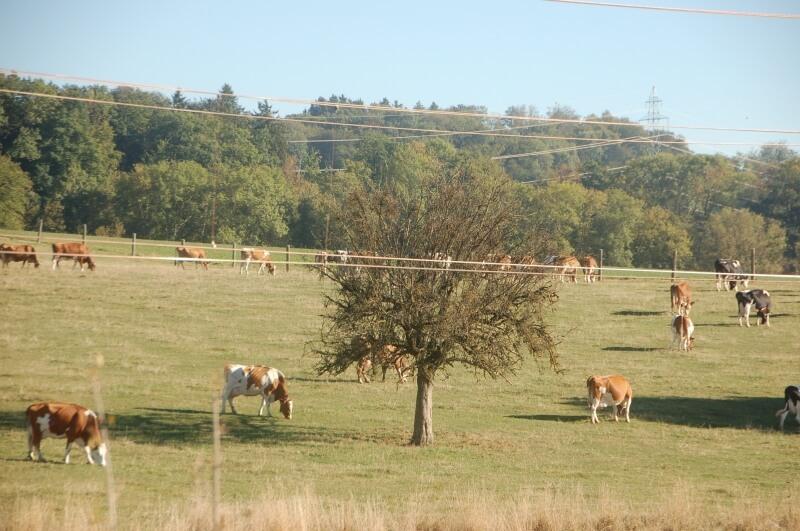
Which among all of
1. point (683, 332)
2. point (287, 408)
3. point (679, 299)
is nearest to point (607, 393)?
point (287, 408)

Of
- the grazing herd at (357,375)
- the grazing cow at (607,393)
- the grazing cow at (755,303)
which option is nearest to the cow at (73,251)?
the grazing herd at (357,375)

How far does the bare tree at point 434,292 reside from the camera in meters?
22.5

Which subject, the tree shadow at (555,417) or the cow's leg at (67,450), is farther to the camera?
the tree shadow at (555,417)

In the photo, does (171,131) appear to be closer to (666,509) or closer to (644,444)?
(644,444)

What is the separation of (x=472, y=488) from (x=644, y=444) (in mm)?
7032

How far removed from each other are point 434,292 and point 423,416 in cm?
301

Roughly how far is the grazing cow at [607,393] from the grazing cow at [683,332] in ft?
32.0

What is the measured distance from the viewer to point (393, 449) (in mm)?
22297

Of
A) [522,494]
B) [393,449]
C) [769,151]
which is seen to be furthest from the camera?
[769,151]

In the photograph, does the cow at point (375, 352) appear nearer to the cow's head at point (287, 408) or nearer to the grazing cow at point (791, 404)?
the cow's head at point (287, 408)

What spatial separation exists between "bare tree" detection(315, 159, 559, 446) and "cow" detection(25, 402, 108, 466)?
19.4 feet

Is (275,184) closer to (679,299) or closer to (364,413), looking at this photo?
(679,299)

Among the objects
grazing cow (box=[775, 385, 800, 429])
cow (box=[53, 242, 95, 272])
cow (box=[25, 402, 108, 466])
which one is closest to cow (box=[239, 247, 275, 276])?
cow (box=[53, 242, 95, 272])

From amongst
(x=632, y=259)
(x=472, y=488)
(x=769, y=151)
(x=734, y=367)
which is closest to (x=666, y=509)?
(x=472, y=488)
